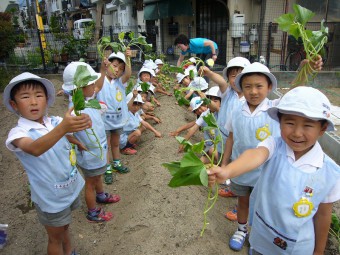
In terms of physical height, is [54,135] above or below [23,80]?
below

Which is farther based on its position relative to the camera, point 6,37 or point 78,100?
point 6,37

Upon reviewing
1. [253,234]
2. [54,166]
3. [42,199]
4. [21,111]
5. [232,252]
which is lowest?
[232,252]

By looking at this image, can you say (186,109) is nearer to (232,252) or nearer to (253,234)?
(232,252)

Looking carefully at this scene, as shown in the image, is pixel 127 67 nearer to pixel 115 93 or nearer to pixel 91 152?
pixel 115 93

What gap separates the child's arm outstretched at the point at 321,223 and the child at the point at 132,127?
3.54 m

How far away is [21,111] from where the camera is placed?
197 cm

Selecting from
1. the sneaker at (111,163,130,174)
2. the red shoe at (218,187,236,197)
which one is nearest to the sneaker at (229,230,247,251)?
the red shoe at (218,187,236,197)

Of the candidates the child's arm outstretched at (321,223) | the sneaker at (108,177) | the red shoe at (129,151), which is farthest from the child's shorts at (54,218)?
the red shoe at (129,151)

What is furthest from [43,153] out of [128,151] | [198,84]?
[128,151]

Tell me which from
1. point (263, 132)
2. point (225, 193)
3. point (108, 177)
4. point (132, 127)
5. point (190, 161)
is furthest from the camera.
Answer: point (132, 127)

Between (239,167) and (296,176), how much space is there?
0.40m

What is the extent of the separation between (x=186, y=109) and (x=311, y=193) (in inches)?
220

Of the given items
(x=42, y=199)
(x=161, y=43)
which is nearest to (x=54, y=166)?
(x=42, y=199)

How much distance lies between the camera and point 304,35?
94.0 inches
